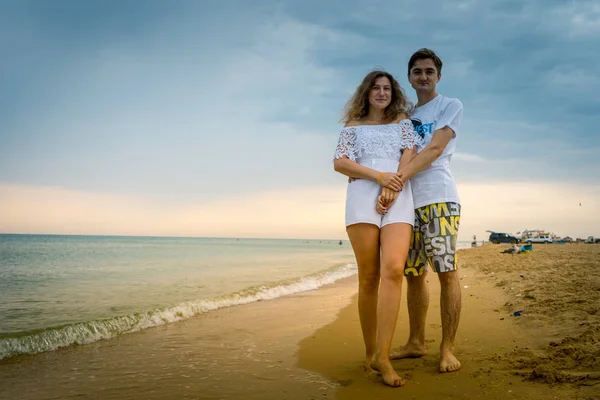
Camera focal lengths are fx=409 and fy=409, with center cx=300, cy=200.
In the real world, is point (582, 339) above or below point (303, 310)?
above

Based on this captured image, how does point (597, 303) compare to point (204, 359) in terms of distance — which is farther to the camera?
point (597, 303)

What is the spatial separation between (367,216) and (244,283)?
9323 mm

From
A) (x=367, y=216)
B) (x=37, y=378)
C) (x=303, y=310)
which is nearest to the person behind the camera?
(x=367, y=216)

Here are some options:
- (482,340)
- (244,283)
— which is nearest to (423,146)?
(482,340)

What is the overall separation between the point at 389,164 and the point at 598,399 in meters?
1.92

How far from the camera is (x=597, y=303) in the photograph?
4770 mm

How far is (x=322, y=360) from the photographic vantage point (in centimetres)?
385

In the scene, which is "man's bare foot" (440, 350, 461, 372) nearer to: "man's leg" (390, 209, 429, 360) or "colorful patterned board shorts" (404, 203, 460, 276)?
"man's leg" (390, 209, 429, 360)

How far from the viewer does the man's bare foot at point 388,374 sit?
2.86 meters

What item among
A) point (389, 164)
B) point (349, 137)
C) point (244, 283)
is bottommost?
point (244, 283)

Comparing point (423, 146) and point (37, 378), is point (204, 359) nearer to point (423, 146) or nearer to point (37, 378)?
point (37, 378)

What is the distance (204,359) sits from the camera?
4.10 meters

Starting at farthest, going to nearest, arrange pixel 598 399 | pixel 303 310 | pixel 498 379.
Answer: pixel 303 310 → pixel 498 379 → pixel 598 399

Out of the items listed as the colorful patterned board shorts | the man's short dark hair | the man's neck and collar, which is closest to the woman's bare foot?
the colorful patterned board shorts
